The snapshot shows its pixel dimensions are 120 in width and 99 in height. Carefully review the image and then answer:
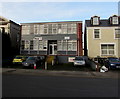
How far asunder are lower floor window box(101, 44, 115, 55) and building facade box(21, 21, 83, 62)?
4358 millimetres

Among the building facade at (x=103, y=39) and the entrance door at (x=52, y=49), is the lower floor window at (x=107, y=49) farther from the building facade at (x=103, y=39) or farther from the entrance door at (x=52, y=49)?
the entrance door at (x=52, y=49)

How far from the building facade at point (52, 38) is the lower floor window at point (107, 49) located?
4358 millimetres

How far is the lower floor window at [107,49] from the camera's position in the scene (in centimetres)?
2781

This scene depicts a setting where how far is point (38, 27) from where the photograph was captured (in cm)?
3031

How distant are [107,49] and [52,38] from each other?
11.1 m

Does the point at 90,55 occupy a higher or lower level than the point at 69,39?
lower

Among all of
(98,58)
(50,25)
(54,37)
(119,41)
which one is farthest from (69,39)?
(119,41)

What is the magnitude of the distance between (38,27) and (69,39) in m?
7.13

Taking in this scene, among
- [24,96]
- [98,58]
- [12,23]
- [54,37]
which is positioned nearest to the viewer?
[24,96]

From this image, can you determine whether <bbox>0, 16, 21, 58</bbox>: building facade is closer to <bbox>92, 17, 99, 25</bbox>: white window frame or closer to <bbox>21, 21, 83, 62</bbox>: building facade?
<bbox>21, 21, 83, 62</bbox>: building facade

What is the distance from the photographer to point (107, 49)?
28.0 meters

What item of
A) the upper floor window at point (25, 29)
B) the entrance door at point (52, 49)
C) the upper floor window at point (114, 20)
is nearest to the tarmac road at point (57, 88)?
the entrance door at point (52, 49)

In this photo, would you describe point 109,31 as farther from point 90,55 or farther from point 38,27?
point 38,27

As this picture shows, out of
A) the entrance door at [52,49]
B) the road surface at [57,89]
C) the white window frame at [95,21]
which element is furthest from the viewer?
the entrance door at [52,49]
